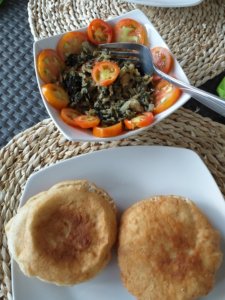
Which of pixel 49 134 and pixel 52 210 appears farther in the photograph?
A: pixel 49 134

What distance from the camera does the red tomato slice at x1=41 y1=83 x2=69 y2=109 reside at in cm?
133

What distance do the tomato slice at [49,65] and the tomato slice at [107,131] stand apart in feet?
0.78

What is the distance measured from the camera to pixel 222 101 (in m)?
1.22

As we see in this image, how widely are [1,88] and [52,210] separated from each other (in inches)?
25.4

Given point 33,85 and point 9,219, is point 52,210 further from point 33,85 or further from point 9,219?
point 33,85

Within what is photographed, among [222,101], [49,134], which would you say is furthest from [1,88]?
[222,101]

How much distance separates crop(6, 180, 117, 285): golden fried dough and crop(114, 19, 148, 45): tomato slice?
1.84ft

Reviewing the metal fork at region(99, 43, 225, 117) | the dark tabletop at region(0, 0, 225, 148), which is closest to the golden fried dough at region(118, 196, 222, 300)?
the metal fork at region(99, 43, 225, 117)

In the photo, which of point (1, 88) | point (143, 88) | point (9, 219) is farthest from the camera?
point (1, 88)

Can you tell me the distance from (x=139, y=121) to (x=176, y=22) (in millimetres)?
556

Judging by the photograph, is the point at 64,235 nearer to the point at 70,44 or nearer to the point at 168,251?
the point at 168,251

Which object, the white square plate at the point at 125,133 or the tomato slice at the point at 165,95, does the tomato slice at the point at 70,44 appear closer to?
the white square plate at the point at 125,133

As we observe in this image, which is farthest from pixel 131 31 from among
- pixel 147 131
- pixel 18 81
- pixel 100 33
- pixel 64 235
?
pixel 64 235

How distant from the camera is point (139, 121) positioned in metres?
1.30
